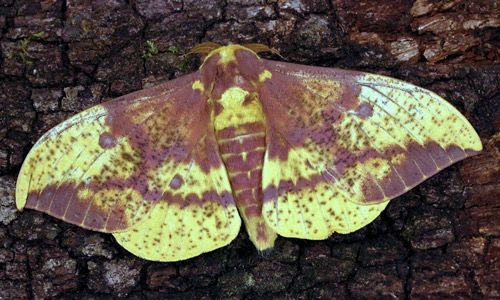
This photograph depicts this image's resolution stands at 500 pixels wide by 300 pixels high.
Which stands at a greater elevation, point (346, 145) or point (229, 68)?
point (229, 68)

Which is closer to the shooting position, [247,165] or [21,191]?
[21,191]

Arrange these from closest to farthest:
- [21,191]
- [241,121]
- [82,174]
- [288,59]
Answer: [21,191] < [82,174] < [241,121] < [288,59]

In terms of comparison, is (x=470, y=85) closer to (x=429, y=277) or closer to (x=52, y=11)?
(x=429, y=277)

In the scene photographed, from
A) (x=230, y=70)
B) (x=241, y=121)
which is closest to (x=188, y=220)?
(x=241, y=121)

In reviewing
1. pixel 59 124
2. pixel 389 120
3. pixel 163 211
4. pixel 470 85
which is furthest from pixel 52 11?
pixel 470 85

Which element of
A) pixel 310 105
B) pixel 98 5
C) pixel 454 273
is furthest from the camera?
pixel 98 5

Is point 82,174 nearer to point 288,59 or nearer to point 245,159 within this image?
point 245,159

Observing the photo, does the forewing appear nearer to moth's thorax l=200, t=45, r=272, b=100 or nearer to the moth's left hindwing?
moth's thorax l=200, t=45, r=272, b=100
